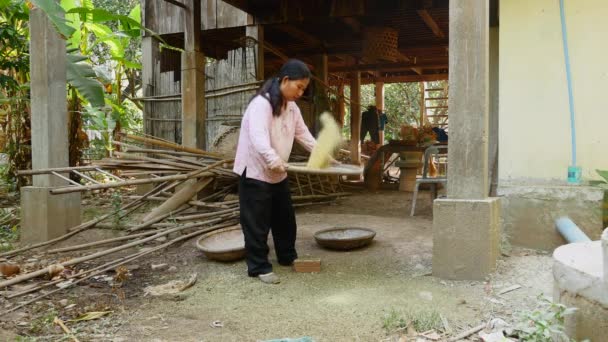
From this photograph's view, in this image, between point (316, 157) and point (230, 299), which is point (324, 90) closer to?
point (316, 157)

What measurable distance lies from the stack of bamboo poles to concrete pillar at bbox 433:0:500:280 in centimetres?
270

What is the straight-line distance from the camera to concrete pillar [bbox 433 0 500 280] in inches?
140

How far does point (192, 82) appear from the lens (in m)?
7.58

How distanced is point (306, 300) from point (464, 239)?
1274mm

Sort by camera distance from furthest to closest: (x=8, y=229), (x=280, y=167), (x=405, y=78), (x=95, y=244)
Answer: (x=405, y=78) < (x=8, y=229) < (x=95, y=244) < (x=280, y=167)

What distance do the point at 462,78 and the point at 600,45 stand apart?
4.88ft

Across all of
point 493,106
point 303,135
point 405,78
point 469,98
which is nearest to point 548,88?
point 493,106

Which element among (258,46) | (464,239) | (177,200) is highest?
(258,46)

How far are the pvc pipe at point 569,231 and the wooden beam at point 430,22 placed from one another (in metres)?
4.07

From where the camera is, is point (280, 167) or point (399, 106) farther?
point (399, 106)

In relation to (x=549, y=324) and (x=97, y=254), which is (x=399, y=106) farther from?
(x=549, y=324)

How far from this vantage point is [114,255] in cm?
476

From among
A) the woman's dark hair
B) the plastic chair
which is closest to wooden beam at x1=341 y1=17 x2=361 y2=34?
the plastic chair

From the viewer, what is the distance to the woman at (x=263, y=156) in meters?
3.67
